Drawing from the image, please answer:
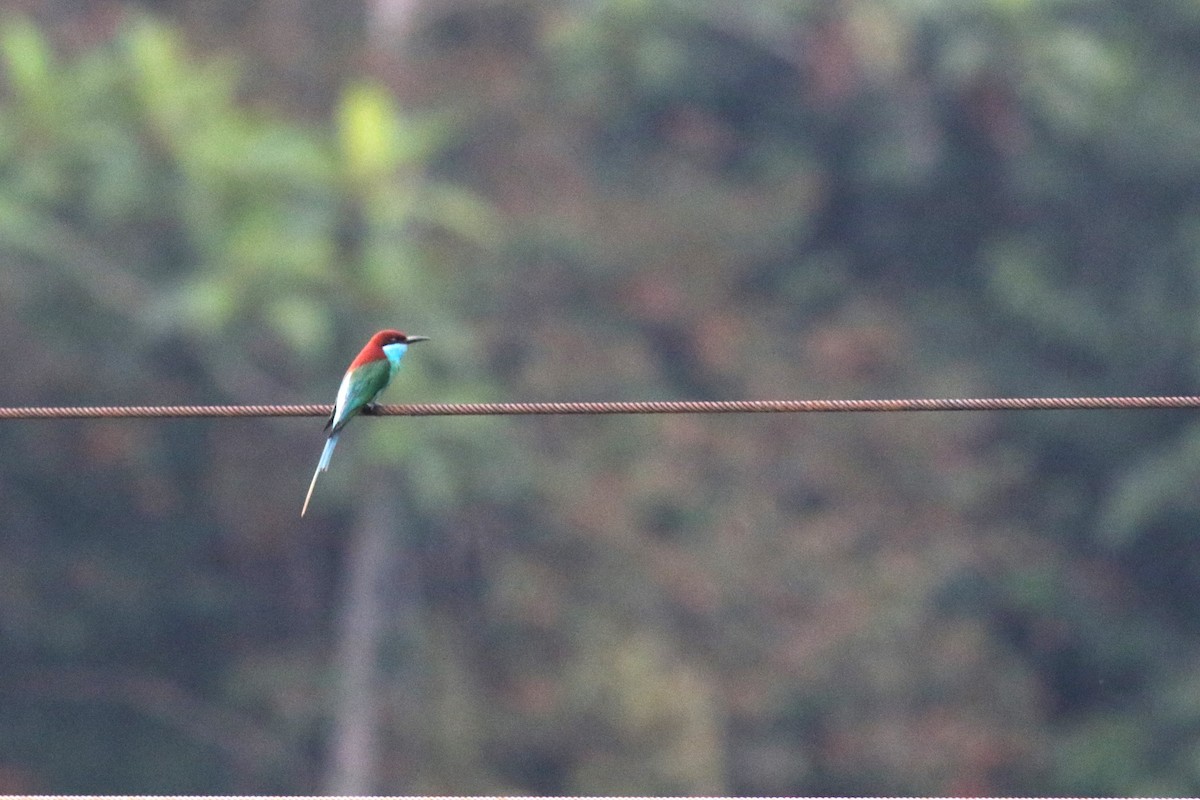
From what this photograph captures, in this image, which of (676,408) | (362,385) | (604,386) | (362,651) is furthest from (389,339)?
(604,386)

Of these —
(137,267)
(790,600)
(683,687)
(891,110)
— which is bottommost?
(683,687)

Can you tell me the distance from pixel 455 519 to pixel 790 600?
3052mm

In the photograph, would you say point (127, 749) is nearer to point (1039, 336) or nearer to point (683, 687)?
point (683, 687)

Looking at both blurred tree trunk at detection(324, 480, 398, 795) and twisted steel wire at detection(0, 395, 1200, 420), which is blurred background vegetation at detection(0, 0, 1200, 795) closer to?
blurred tree trunk at detection(324, 480, 398, 795)

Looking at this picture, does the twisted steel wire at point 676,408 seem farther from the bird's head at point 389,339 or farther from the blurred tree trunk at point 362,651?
the blurred tree trunk at point 362,651

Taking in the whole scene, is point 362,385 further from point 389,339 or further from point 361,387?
point 389,339

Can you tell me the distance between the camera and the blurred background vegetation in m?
18.9

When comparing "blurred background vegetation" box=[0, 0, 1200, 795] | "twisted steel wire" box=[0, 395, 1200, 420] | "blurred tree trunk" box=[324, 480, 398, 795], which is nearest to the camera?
"twisted steel wire" box=[0, 395, 1200, 420]

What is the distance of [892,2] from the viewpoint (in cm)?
2142

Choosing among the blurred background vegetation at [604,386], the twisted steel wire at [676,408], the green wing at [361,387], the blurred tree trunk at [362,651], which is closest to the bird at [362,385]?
the green wing at [361,387]

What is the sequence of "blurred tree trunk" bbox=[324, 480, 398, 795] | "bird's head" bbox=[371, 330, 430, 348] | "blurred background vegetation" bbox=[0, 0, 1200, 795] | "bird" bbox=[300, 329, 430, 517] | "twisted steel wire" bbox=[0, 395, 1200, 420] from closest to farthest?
"twisted steel wire" bbox=[0, 395, 1200, 420] < "bird" bbox=[300, 329, 430, 517] < "bird's head" bbox=[371, 330, 430, 348] < "blurred background vegetation" bbox=[0, 0, 1200, 795] < "blurred tree trunk" bbox=[324, 480, 398, 795]

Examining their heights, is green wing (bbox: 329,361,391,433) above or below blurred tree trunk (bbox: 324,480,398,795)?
below

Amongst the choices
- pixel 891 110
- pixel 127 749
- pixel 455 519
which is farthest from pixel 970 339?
pixel 127 749

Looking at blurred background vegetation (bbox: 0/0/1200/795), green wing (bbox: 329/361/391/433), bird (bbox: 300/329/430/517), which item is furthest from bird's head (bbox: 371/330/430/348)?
blurred background vegetation (bbox: 0/0/1200/795)
